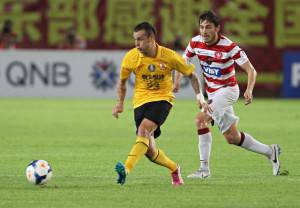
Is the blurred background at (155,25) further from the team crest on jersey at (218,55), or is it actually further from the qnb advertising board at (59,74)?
the team crest on jersey at (218,55)

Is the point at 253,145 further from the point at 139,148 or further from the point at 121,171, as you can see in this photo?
the point at 121,171

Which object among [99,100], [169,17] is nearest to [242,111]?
[99,100]

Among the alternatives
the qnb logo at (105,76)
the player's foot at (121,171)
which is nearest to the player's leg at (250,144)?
the player's foot at (121,171)

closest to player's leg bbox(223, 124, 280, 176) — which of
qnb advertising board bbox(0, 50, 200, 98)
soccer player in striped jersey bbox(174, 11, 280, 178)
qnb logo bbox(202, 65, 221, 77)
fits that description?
soccer player in striped jersey bbox(174, 11, 280, 178)

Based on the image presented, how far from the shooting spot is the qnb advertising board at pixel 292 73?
3048 centimetres

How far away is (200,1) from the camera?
32250 mm

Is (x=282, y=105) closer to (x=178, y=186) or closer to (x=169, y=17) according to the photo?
(x=169, y=17)

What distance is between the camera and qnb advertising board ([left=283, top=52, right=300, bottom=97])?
30.5 m

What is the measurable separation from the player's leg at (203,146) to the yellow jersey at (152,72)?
1.13 metres

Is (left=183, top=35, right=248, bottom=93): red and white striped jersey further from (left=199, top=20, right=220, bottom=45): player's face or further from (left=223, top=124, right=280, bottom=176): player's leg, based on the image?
(left=223, top=124, right=280, bottom=176): player's leg

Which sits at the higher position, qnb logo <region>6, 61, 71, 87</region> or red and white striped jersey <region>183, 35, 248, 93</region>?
red and white striped jersey <region>183, 35, 248, 93</region>

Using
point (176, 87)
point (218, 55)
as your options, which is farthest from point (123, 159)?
point (218, 55)

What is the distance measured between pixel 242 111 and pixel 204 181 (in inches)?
547

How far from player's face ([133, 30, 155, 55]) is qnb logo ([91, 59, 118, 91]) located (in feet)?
60.8
